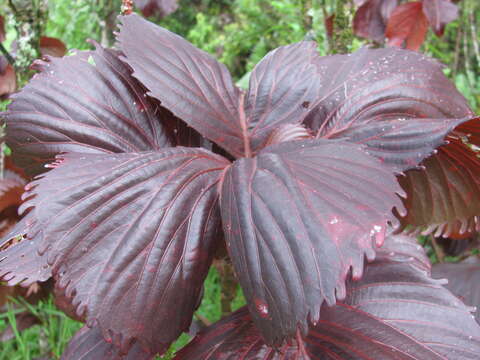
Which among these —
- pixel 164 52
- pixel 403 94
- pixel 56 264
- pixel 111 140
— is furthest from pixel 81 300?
pixel 403 94

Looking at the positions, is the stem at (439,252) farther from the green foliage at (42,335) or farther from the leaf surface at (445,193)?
the green foliage at (42,335)

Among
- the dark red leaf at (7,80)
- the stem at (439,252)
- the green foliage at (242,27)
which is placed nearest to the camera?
the dark red leaf at (7,80)

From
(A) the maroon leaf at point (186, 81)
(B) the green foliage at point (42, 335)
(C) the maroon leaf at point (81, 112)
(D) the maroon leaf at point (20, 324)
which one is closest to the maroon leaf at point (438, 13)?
(A) the maroon leaf at point (186, 81)

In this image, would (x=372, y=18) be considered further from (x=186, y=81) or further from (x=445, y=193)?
(x=186, y=81)


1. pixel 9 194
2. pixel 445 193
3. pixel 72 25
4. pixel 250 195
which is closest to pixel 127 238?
pixel 250 195

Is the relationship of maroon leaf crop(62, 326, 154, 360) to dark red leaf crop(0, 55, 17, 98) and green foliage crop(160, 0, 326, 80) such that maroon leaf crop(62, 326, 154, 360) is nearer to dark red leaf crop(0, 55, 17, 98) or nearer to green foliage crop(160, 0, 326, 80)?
dark red leaf crop(0, 55, 17, 98)

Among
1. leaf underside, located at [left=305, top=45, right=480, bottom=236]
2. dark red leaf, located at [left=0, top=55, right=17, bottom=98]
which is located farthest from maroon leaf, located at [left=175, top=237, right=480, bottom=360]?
dark red leaf, located at [left=0, top=55, right=17, bottom=98]
